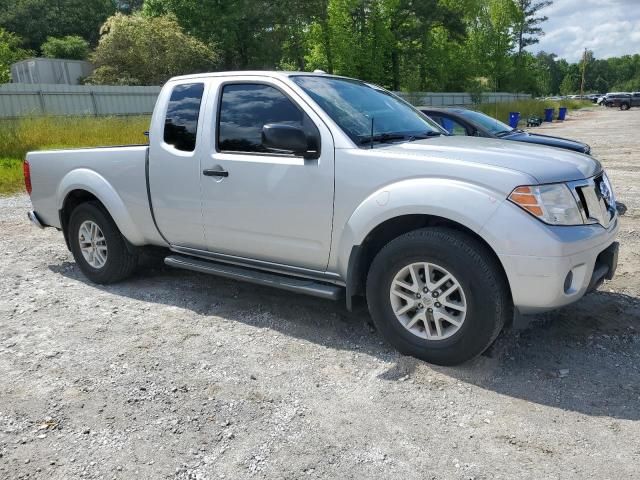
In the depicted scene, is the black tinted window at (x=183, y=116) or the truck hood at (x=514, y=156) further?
the black tinted window at (x=183, y=116)

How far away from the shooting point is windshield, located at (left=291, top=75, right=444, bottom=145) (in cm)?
394

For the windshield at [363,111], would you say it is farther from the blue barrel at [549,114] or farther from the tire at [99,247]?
the blue barrel at [549,114]

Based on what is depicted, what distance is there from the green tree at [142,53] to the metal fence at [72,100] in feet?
31.6

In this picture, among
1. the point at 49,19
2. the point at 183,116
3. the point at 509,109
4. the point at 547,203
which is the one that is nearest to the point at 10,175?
the point at 183,116

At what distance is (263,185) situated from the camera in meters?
4.04

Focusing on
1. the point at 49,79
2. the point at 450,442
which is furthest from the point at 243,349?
the point at 49,79

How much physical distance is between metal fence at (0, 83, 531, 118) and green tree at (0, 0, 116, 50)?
46.5 meters

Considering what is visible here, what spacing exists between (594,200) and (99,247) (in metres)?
4.38

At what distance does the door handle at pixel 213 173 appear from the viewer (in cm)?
424

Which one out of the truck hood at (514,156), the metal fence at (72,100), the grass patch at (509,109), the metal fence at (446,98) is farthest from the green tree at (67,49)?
the truck hood at (514,156)

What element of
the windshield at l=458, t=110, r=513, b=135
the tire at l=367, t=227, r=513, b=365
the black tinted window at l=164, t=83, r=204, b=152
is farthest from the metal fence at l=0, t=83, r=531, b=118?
the tire at l=367, t=227, r=513, b=365

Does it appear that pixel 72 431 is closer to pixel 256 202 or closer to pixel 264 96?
pixel 256 202

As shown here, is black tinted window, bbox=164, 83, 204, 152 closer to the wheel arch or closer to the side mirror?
the side mirror

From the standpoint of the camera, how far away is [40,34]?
65.2 m
